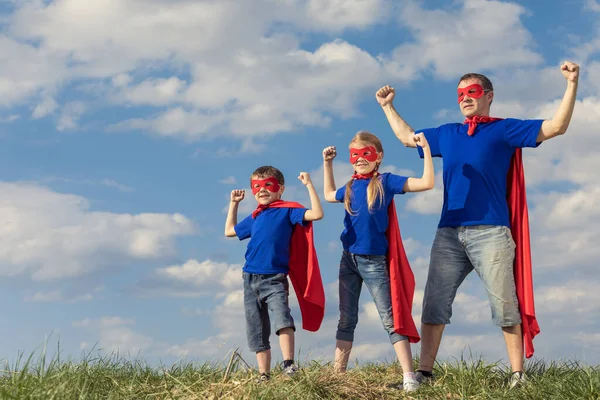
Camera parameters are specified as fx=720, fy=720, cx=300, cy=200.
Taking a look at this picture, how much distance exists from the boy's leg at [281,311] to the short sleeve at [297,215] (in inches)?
21.4

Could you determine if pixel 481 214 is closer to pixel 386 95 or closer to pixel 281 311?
pixel 386 95

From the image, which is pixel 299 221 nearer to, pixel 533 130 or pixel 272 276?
pixel 272 276

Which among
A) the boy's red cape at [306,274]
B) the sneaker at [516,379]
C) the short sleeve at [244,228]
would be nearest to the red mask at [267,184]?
the boy's red cape at [306,274]

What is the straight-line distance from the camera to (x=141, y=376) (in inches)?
264

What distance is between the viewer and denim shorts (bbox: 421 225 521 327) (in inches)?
257

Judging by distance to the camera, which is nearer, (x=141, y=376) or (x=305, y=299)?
(x=141, y=376)

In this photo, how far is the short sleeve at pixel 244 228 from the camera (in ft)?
24.6

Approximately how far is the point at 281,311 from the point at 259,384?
1.21 m

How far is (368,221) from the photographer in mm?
6605

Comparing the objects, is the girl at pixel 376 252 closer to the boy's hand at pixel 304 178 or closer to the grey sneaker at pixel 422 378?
the grey sneaker at pixel 422 378

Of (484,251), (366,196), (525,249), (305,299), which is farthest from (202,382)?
(525,249)

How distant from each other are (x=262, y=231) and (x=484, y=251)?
212 centimetres

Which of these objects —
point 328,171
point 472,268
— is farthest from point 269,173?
point 472,268

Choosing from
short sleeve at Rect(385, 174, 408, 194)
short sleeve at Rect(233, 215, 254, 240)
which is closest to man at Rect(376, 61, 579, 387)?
short sleeve at Rect(385, 174, 408, 194)
